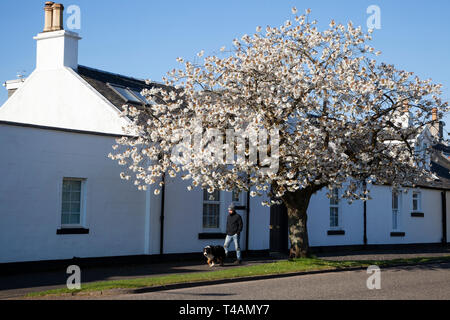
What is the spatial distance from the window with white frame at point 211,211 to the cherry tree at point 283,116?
13.5 feet

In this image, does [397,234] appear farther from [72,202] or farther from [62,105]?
[72,202]

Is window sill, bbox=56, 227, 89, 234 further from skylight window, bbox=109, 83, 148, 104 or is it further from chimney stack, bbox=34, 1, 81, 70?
chimney stack, bbox=34, 1, 81, 70

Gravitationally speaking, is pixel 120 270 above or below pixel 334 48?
below

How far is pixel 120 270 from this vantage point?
1764 cm

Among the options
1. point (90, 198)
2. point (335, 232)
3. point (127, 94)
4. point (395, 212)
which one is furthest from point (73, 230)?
point (395, 212)

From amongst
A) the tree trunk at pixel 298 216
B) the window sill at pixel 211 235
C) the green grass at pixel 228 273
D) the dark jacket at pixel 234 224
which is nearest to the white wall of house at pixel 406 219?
the green grass at pixel 228 273

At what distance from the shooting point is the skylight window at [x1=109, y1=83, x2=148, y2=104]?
23.5m

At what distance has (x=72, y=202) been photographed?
18250mm

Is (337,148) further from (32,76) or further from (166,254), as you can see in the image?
(32,76)

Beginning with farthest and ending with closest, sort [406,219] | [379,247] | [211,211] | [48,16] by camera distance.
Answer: [406,219], [379,247], [48,16], [211,211]

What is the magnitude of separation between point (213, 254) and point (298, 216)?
2772mm

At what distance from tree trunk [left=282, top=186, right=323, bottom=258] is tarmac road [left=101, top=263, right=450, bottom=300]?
7.55 ft
